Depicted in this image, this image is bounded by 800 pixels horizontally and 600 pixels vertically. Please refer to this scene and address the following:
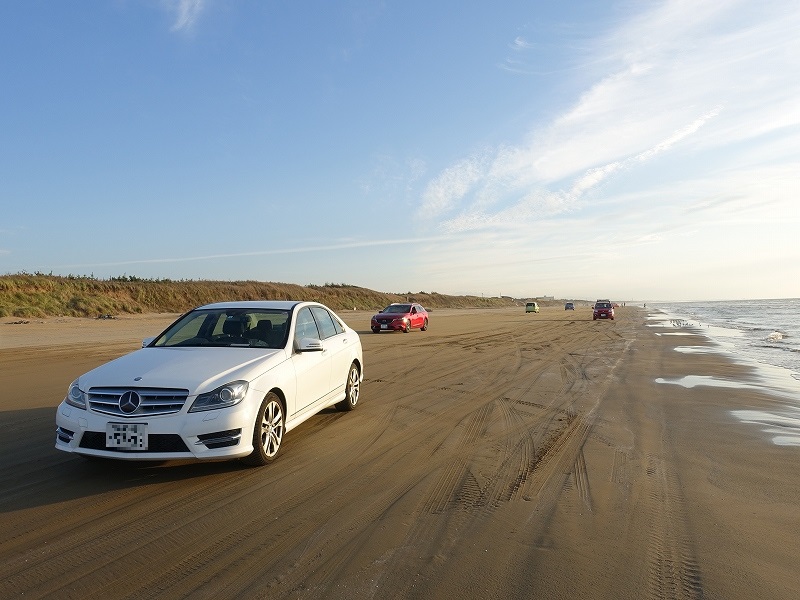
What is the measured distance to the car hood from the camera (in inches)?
205

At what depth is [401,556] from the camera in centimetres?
358

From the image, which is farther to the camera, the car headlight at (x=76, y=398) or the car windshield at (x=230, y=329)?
the car windshield at (x=230, y=329)

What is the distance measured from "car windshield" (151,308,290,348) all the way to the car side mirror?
0.19m

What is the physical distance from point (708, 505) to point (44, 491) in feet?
17.5

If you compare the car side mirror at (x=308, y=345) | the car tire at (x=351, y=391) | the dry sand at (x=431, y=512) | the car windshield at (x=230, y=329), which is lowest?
the dry sand at (x=431, y=512)

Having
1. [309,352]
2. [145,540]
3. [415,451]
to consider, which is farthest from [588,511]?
[309,352]

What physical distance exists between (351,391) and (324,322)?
1141mm

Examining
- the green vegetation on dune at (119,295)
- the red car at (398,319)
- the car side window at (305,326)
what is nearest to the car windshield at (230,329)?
the car side window at (305,326)

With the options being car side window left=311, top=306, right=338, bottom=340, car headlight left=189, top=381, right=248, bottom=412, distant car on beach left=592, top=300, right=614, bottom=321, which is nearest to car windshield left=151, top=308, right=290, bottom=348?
car side window left=311, top=306, right=338, bottom=340

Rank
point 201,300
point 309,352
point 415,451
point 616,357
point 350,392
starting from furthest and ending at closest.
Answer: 1. point 201,300
2. point 616,357
3. point 350,392
4. point 309,352
5. point 415,451

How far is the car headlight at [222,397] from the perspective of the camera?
510cm

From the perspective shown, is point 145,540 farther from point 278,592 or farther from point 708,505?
point 708,505

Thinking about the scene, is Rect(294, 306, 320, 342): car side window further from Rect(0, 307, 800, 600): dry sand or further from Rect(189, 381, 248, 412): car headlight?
Rect(189, 381, 248, 412): car headlight

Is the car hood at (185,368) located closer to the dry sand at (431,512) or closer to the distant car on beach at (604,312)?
the dry sand at (431,512)
